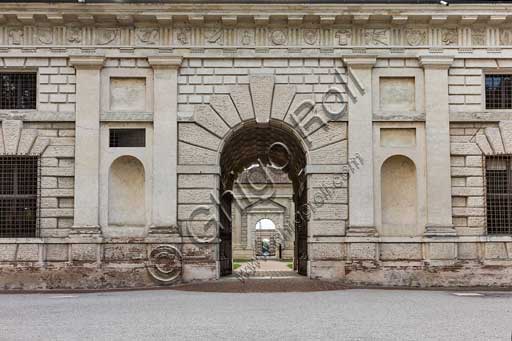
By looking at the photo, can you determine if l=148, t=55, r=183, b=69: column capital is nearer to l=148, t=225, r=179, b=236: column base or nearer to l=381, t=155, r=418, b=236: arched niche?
l=148, t=225, r=179, b=236: column base

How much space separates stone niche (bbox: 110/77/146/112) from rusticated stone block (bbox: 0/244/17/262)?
502 centimetres

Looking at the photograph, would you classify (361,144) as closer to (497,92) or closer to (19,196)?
(497,92)

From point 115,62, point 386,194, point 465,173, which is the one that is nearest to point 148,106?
point 115,62

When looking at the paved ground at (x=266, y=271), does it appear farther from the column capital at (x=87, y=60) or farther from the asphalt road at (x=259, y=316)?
the column capital at (x=87, y=60)

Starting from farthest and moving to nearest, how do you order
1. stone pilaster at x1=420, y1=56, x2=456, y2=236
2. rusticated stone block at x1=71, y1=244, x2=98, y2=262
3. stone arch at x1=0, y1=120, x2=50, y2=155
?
stone arch at x1=0, y1=120, x2=50, y2=155 → stone pilaster at x1=420, y1=56, x2=456, y2=236 → rusticated stone block at x1=71, y1=244, x2=98, y2=262

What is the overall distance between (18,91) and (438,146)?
12615 mm

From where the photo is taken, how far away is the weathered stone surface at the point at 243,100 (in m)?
21.0

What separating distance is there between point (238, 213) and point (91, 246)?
98.2 feet

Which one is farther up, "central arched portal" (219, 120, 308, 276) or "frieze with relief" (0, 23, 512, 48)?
"frieze with relief" (0, 23, 512, 48)

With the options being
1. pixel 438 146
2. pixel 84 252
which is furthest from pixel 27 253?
pixel 438 146

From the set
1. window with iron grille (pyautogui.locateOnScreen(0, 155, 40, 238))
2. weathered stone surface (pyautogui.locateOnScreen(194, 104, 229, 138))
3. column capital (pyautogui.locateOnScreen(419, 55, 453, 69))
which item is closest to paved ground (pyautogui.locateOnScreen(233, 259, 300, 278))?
weathered stone surface (pyautogui.locateOnScreen(194, 104, 229, 138))

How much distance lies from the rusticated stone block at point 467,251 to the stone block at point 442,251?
0.26m

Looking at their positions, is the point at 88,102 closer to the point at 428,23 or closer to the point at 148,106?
the point at 148,106

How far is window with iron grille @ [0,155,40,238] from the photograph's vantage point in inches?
818
